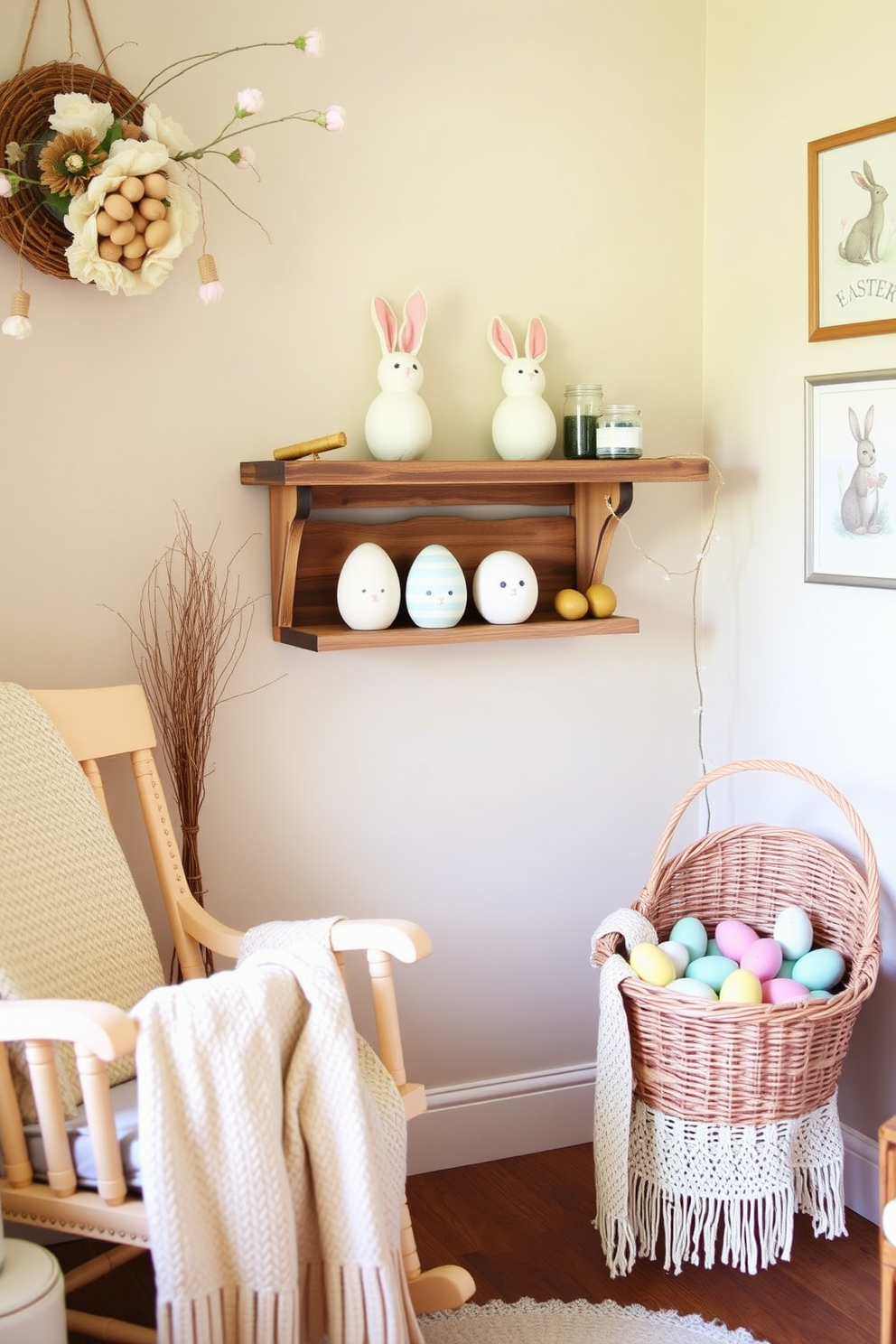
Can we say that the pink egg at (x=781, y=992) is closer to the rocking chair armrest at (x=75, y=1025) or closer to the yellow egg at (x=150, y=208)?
the rocking chair armrest at (x=75, y=1025)

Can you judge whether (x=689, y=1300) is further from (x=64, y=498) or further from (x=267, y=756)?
(x=64, y=498)

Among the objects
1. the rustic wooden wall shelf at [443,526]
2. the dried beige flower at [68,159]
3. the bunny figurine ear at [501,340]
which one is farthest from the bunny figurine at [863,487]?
the dried beige flower at [68,159]

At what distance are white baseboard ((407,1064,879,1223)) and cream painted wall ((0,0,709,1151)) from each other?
3 centimetres

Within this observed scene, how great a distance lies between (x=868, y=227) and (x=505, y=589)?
848 mm

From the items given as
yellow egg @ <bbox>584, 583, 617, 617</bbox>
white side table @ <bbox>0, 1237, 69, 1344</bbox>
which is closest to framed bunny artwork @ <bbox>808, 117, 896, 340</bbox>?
yellow egg @ <bbox>584, 583, 617, 617</bbox>

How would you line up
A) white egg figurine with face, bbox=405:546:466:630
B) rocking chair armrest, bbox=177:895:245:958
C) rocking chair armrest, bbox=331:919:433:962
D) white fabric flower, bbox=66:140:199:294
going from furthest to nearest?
white egg figurine with face, bbox=405:546:466:630 < rocking chair armrest, bbox=177:895:245:958 < white fabric flower, bbox=66:140:199:294 < rocking chair armrest, bbox=331:919:433:962

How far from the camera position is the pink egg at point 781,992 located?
2.00 meters

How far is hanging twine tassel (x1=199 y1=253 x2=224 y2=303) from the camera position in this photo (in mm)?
1896

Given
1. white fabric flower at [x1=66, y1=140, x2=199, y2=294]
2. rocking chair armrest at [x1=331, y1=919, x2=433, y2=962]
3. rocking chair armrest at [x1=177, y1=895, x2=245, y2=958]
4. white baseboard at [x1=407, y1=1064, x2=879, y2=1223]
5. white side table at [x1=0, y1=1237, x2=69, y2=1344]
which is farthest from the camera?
white baseboard at [x1=407, y1=1064, x2=879, y2=1223]

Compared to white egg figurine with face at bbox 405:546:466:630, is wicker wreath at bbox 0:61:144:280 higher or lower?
higher

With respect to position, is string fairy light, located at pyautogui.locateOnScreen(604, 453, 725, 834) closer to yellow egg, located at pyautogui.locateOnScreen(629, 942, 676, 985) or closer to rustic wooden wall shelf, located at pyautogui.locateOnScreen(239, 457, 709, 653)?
rustic wooden wall shelf, located at pyautogui.locateOnScreen(239, 457, 709, 653)

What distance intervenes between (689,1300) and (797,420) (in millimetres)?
1503

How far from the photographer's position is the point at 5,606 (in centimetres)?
203

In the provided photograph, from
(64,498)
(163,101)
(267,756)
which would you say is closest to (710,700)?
(267,756)
